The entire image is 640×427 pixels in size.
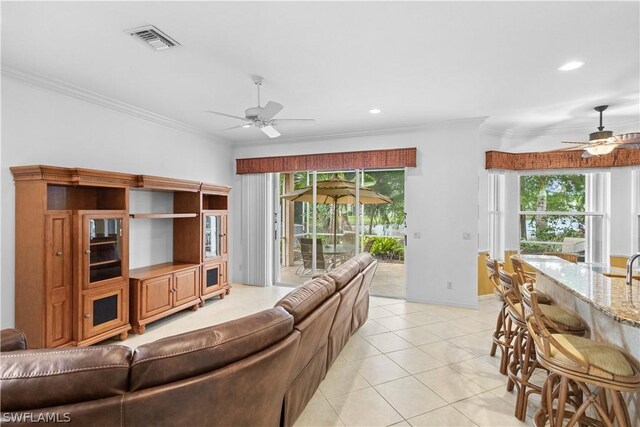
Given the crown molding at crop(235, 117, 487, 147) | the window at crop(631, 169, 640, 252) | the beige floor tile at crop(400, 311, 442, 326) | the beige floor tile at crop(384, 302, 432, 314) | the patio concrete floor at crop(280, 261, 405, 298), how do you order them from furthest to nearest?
the patio concrete floor at crop(280, 261, 405, 298) → the window at crop(631, 169, 640, 252) → the crown molding at crop(235, 117, 487, 147) → the beige floor tile at crop(384, 302, 432, 314) → the beige floor tile at crop(400, 311, 442, 326)

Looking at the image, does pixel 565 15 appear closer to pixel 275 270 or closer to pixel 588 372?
pixel 588 372

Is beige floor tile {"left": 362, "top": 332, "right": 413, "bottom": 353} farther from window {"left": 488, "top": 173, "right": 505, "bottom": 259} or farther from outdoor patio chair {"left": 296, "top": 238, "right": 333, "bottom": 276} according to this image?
window {"left": 488, "top": 173, "right": 505, "bottom": 259}

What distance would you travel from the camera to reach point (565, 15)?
2.17m

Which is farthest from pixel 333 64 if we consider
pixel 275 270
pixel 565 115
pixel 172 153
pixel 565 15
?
pixel 275 270

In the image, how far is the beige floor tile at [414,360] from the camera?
2.92 metres

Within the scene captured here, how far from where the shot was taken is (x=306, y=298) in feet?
6.59

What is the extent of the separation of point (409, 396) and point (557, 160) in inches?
187

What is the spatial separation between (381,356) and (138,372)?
2497 mm

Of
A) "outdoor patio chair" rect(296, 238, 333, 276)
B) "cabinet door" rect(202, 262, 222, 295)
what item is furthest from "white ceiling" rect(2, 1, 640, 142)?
"outdoor patio chair" rect(296, 238, 333, 276)

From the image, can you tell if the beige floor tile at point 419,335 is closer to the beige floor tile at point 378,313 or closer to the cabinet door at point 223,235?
the beige floor tile at point 378,313

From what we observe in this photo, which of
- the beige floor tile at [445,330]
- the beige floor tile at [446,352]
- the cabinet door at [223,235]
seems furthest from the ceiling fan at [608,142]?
the cabinet door at [223,235]

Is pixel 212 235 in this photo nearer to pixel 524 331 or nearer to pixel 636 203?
pixel 524 331

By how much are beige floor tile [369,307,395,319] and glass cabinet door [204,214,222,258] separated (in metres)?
2.62

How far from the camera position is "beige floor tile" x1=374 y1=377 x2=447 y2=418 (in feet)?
7.63
